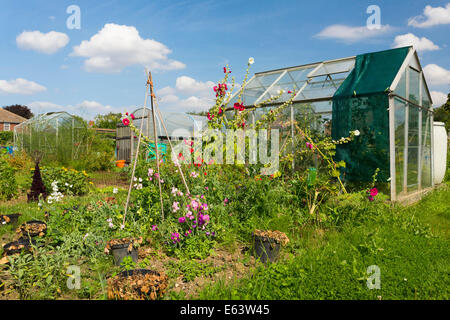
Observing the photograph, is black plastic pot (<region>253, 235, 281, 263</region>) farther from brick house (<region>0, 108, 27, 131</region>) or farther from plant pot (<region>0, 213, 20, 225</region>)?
brick house (<region>0, 108, 27, 131</region>)

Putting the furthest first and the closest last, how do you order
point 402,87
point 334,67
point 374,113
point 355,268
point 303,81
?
point 303,81 → point 334,67 → point 402,87 → point 374,113 → point 355,268

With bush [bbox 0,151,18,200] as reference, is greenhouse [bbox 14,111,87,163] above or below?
above

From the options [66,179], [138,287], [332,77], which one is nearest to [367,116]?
[332,77]

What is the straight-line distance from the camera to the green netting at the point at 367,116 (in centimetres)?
578

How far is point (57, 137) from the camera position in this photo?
11.6 m

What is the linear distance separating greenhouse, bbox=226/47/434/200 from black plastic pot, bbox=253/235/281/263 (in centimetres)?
267

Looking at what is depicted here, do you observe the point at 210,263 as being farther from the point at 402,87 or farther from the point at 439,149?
the point at 439,149

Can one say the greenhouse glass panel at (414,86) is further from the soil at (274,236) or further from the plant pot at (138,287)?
the plant pot at (138,287)

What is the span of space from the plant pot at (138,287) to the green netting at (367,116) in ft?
15.4

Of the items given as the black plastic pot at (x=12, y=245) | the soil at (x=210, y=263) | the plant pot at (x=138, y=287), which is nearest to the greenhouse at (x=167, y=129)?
the black plastic pot at (x=12, y=245)

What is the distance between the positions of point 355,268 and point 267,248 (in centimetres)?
82

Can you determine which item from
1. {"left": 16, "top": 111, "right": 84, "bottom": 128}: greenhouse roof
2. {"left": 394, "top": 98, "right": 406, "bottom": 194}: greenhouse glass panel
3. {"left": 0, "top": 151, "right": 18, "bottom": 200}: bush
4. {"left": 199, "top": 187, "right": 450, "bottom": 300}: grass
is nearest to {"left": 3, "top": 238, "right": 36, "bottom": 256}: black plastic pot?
{"left": 199, "top": 187, "right": 450, "bottom": 300}: grass

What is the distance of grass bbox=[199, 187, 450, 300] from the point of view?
2.56m
